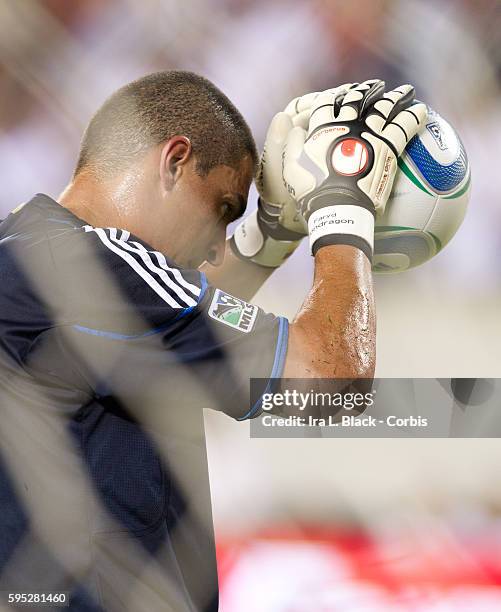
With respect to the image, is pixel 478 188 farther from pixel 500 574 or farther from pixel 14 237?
pixel 14 237

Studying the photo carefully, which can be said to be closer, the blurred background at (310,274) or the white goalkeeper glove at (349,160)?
the white goalkeeper glove at (349,160)

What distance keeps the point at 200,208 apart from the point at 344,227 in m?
0.23

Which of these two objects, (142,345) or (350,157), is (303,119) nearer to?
(350,157)

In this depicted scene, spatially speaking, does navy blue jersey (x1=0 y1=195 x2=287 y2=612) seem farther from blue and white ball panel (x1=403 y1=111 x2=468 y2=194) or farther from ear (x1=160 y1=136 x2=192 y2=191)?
blue and white ball panel (x1=403 y1=111 x2=468 y2=194)

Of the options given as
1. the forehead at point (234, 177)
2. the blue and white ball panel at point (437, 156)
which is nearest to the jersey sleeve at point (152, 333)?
the forehead at point (234, 177)

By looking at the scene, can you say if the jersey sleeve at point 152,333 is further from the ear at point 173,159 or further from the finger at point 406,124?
the finger at point 406,124

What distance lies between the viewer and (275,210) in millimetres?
1483

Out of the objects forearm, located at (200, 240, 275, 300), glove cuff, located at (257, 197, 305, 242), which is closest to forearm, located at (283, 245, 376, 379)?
glove cuff, located at (257, 197, 305, 242)

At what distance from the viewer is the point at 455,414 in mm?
1679

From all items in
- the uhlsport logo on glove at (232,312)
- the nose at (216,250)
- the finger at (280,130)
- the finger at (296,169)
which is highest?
the finger at (280,130)

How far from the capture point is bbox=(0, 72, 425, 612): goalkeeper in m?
0.97

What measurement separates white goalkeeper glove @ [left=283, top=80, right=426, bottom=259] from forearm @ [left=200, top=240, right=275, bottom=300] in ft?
1.44

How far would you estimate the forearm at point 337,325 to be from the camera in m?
0.98

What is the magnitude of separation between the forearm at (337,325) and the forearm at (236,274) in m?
0.58
